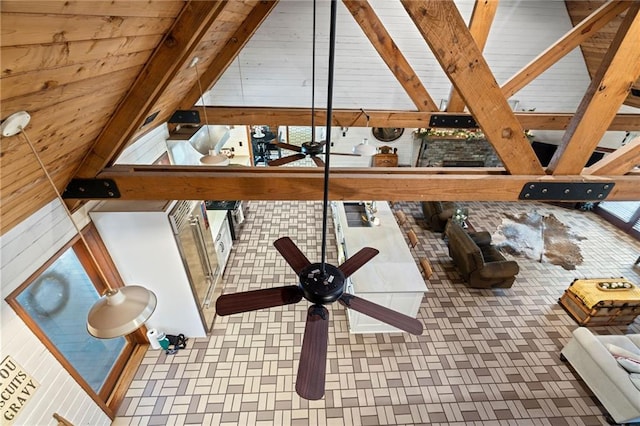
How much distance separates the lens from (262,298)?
1.68 metres

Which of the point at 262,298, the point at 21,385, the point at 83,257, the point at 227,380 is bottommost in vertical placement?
the point at 227,380

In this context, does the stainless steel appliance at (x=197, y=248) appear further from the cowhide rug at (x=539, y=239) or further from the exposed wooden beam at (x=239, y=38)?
the cowhide rug at (x=539, y=239)

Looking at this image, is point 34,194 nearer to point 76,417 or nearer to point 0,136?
point 0,136

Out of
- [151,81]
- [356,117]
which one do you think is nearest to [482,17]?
[356,117]

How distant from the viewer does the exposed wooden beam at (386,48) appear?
3553mm

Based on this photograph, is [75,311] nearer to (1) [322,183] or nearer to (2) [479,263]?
(1) [322,183]

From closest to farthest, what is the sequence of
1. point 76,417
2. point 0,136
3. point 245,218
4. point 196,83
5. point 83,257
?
1. point 0,136
2. point 76,417
3. point 83,257
4. point 196,83
5. point 245,218

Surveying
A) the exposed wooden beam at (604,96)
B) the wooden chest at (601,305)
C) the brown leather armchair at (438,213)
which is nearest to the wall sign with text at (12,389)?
the exposed wooden beam at (604,96)

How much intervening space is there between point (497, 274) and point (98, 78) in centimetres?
567

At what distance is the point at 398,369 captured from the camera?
3994 mm

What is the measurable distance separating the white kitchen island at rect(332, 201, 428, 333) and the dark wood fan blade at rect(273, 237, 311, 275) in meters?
2.29

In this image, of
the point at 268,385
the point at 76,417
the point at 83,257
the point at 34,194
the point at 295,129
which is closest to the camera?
the point at 34,194

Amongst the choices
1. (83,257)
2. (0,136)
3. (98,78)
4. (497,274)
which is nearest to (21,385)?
(83,257)

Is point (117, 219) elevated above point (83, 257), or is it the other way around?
point (117, 219)
